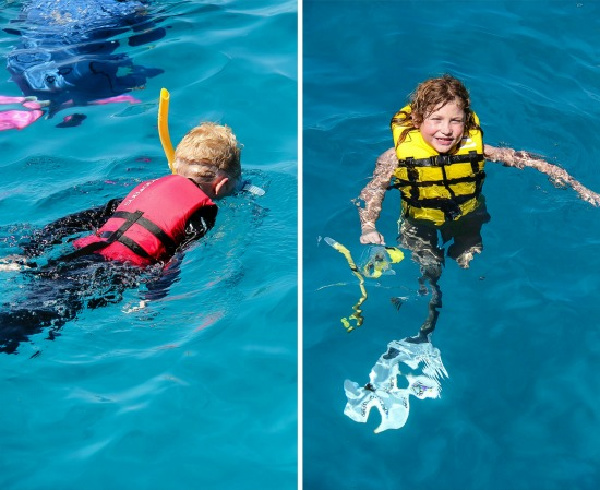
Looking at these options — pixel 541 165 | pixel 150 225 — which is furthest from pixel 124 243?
pixel 541 165

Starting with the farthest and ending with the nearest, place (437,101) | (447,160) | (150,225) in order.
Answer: (447,160), (437,101), (150,225)

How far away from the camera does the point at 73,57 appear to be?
7746 mm

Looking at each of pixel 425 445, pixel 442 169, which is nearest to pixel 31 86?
pixel 442 169

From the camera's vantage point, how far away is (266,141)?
7.02 m

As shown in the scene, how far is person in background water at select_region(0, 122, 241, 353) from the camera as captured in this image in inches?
191

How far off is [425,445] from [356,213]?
1808 millimetres

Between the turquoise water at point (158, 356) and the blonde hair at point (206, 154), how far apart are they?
468 mm

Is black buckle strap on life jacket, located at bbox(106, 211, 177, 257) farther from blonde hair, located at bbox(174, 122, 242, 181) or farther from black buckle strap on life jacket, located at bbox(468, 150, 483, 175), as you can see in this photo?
black buckle strap on life jacket, located at bbox(468, 150, 483, 175)

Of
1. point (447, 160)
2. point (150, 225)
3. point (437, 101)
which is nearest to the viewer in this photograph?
Result: point (150, 225)

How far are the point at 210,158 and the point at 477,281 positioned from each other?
1.85 metres

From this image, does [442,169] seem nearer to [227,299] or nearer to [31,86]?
[227,299]

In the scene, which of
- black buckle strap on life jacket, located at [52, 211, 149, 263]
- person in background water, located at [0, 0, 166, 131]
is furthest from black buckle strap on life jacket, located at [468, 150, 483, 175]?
person in background water, located at [0, 0, 166, 131]

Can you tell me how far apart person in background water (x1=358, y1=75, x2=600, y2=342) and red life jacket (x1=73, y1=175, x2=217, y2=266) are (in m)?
1.11

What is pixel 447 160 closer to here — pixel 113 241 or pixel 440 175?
pixel 440 175
